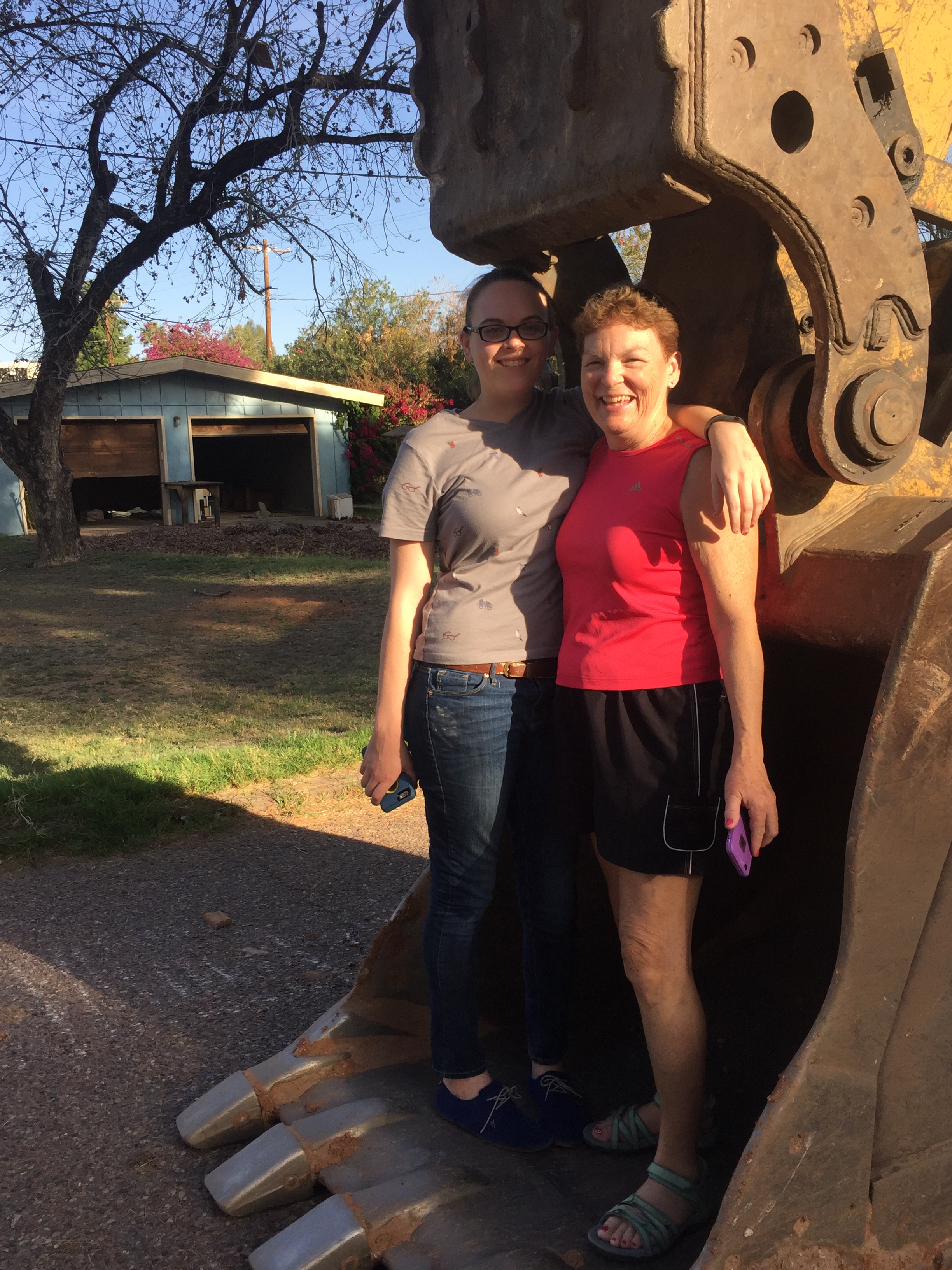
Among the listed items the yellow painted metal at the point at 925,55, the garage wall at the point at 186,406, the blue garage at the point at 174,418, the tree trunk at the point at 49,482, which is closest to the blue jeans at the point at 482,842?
the yellow painted metal at the point at 925,55

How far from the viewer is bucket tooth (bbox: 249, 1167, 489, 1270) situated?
2.10 metres

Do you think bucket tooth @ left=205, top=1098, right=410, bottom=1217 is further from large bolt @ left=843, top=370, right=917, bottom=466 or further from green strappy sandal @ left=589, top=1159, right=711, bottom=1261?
large bolt @ left=843, top=370, right=917, bottom=466

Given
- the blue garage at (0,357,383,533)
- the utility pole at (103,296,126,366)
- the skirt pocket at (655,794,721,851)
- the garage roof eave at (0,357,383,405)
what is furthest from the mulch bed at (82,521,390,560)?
the skirt pocket at (655,794,721,851)

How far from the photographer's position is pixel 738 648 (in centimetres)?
190

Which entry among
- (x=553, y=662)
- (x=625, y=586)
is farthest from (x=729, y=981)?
(x=625, y=586)

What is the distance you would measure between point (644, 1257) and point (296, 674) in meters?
6.67

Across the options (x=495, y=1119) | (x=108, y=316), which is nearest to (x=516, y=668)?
(x=495, y=1119)

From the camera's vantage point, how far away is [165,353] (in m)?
50.4

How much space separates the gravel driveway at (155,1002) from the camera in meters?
2.32

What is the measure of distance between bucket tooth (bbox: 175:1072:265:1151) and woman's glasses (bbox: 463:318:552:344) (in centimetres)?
183

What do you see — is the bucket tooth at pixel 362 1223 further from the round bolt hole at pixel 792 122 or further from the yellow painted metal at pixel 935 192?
the yellow painted metal at pixel 935 192

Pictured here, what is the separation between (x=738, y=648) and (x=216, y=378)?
2228 centimetres

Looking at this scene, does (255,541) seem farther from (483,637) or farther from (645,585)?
(645,585)

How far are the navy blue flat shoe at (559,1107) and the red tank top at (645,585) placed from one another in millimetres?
1044
